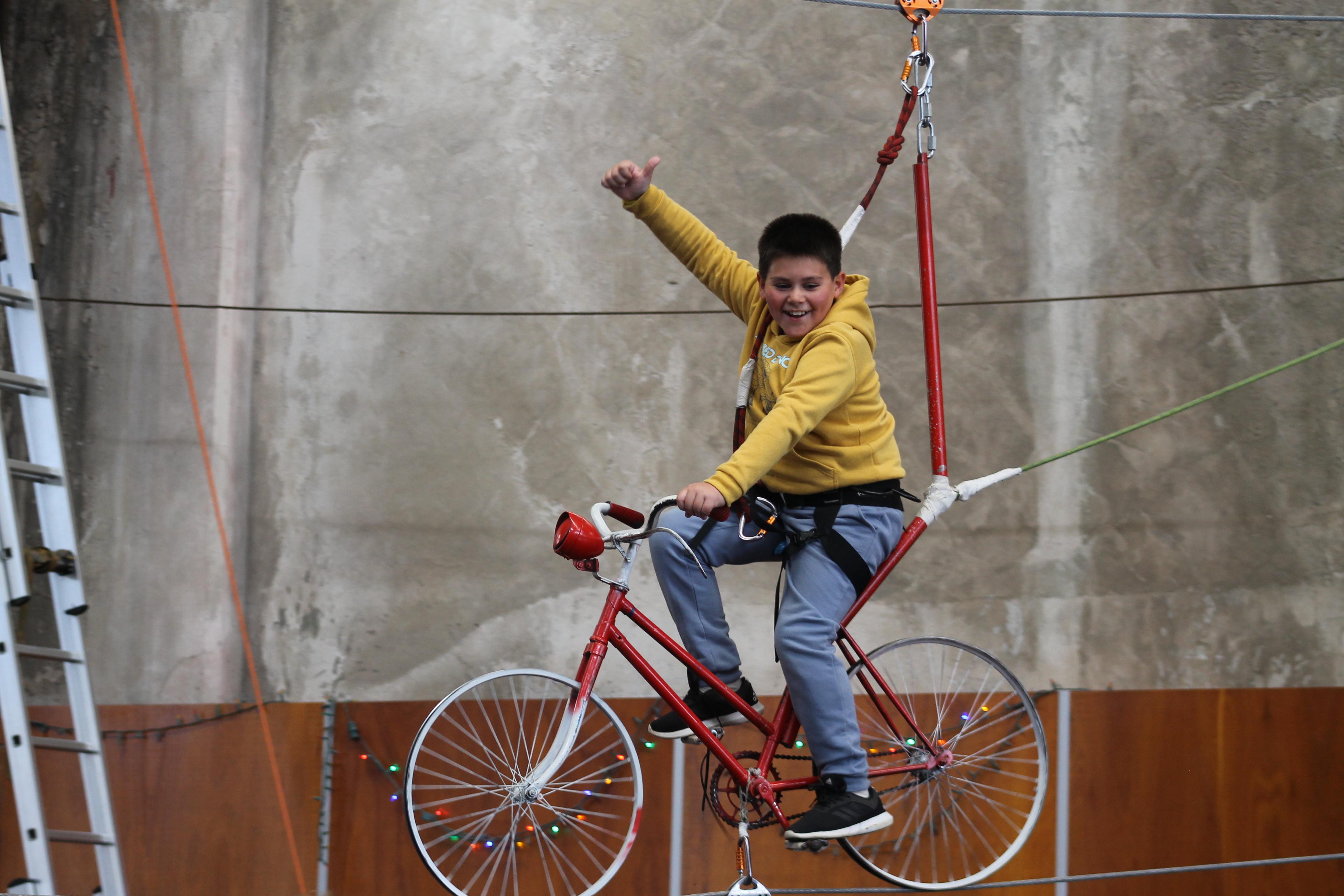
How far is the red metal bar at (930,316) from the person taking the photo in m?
2.54

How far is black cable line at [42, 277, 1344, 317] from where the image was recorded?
12.3 feet

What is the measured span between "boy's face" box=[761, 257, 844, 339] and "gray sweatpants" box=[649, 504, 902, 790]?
16.3 inches

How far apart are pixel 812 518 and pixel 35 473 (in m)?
1.66

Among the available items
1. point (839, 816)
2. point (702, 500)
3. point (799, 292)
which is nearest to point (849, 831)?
point (839, 816)

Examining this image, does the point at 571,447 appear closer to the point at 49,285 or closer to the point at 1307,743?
the point at 49,285

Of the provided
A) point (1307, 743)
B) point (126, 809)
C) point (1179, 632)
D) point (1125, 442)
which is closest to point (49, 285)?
point (126, 809)

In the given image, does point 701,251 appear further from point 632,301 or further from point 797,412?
point 632,301

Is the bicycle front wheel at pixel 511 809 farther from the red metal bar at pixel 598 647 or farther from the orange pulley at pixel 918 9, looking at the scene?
the orange pulley at pixel 918 9

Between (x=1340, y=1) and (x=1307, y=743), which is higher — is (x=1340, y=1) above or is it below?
above

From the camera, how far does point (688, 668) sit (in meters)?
2.36

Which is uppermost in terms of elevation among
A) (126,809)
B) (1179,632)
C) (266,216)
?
(266,216)

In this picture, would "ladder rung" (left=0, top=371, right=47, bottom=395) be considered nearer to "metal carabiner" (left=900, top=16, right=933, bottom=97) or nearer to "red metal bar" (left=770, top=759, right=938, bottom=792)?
"red metal bar" (left=770, top=759, right=938, bottom=792)

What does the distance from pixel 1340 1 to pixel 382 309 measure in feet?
11.8

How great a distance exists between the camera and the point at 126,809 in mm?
3414
